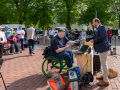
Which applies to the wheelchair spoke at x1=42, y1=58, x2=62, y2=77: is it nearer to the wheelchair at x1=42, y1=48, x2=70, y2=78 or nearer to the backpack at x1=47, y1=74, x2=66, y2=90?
the wheelchair at x1=42, y1=48, x2=70, y2=78

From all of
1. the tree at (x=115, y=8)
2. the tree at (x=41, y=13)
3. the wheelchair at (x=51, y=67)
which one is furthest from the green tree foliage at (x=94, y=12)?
the wheelchair at (x=51, y=67)

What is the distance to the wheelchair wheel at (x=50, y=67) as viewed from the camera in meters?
4.96

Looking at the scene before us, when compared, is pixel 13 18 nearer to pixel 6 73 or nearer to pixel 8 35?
pixel 8 35

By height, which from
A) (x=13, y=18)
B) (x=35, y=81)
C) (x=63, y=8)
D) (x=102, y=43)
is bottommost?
(x=35, y=81)

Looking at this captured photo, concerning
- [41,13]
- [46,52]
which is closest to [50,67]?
[46,52]

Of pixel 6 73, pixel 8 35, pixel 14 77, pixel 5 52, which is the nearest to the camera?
pixel 14 77

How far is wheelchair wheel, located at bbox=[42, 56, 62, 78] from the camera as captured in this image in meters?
4.96

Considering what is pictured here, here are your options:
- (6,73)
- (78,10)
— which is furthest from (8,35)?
(78,10)

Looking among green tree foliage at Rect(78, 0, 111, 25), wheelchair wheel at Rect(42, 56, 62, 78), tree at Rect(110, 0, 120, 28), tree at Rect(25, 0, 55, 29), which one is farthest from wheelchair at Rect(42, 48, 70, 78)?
green tree foliage at Rect(78, 0, 111, 25)

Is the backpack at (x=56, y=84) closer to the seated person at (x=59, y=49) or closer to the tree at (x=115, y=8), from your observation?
the seated person at (x=59, y=49)

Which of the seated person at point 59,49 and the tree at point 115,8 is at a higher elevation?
the tree at point 115,8

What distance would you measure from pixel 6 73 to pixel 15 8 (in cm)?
2497

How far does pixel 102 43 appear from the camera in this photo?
4.09 meters

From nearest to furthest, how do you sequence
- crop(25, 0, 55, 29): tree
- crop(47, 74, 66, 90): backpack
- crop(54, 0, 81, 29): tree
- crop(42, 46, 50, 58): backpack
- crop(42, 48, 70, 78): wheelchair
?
1. crop(47, 74, 66, 90): backpack
2. crop(42, 48, 70, 78): wheelchair
3. crop(42, 46, 50, 58): backpack
4. crop(25, 0, 55, 29): tree
5. crop(54, 0, 81, 29): tree
